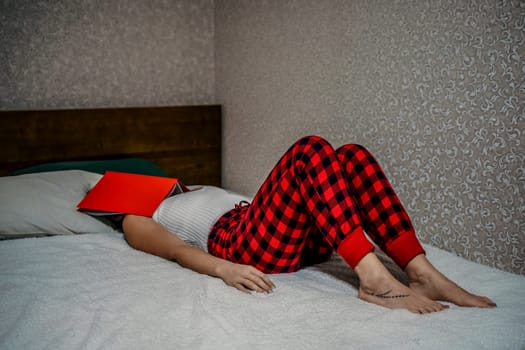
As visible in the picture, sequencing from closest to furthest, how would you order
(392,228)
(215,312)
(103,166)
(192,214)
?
(215,312) → (392,228) → (192,214) → (103,166)

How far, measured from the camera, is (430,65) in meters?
1.78

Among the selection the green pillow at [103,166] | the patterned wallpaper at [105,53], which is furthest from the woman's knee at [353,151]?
the patterned wallpaper at [105,53]

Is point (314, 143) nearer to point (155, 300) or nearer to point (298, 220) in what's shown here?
point (298, 220)

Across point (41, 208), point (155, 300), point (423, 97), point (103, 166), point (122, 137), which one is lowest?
point (155, 300)

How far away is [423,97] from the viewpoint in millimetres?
1820

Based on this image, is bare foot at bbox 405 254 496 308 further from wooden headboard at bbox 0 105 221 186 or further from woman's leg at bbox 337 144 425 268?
wooden headboard at bbox 0 105 221 186

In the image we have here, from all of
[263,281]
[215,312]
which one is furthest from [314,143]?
[215,312]

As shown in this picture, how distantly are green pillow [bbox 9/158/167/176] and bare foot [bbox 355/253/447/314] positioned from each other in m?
1.46

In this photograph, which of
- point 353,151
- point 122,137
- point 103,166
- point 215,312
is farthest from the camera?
point 122,137

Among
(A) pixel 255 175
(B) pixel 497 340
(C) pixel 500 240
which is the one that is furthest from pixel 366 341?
(A) pixel 255 175

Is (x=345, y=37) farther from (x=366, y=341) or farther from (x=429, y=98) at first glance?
(x=366, y=341)

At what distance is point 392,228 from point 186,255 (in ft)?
2.02

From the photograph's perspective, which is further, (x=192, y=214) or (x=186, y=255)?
(x=192, y=214)

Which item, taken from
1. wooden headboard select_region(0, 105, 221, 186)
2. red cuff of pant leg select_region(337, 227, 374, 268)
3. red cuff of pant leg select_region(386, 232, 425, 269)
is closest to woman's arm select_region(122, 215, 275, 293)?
red cuff of pant leg select_region(337, 227, 374, 268)
